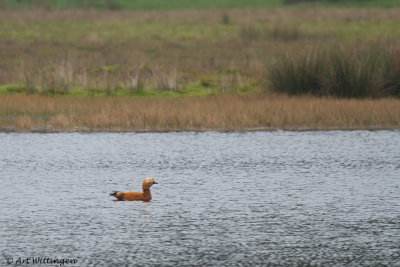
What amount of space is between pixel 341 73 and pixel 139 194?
1401 centimetres

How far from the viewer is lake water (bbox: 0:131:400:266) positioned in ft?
31.9

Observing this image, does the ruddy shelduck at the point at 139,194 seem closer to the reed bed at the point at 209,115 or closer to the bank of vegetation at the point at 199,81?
the reed bed at the point at 209,115

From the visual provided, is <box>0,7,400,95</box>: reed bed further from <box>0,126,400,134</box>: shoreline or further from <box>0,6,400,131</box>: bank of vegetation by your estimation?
<box>0,126,400,134</box>: shoreline

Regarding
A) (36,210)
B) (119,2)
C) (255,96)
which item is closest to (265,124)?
(255,96)

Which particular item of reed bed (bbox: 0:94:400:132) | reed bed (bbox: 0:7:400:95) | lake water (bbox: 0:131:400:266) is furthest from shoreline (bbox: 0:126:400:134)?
reed bed (bbox: 0:7:400:95)

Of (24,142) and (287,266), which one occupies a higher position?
(287,266)

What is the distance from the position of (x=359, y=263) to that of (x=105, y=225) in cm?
361

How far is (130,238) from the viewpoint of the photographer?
1033 centimetres

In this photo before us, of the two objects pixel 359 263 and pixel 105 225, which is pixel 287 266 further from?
pixel 105 225

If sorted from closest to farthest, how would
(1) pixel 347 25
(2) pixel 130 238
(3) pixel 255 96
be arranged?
1. (2) pixel 130 238
2. (3) pixel 255 96
3. (1) pixel 347 25

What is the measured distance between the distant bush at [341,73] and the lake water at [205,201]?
535 cm

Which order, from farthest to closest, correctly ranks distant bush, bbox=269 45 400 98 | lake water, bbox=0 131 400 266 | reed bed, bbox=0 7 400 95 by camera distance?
reed bed, bbox=0 7 400 95, distant bush, bbox=269 45 400 98, lake water, bbox=0 131 400 266

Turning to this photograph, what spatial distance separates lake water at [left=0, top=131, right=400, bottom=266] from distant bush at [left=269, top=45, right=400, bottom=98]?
535 cm

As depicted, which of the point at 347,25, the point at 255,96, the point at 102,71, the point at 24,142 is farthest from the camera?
the point at 347,25
